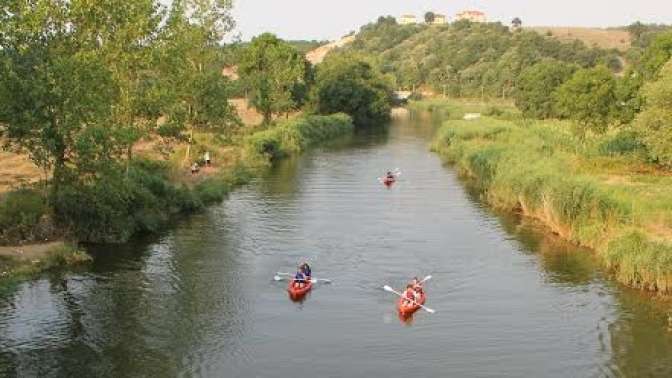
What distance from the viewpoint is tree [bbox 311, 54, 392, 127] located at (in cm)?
12131

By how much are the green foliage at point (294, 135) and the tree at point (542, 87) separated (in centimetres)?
2676

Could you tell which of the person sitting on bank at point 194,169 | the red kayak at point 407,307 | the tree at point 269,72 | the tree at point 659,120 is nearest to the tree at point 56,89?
the red kayak at point 407,307

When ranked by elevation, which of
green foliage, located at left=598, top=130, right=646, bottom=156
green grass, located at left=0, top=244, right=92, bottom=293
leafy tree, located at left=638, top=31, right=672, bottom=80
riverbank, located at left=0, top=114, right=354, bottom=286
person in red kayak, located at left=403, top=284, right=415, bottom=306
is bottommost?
person in red kayak, located at left=403, top=284, right=415, bottom=306

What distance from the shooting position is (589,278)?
36.3 metres

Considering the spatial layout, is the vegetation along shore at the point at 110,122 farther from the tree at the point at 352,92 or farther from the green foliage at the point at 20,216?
the tree at the point at 352,92

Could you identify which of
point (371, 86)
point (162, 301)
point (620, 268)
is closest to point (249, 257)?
point (162, 301)

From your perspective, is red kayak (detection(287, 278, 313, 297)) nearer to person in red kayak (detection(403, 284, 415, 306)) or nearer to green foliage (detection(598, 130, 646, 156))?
person in red kayak (detection(403, 284, 415, 306))

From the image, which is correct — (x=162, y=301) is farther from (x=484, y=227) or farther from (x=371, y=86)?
(x=371, y=86)

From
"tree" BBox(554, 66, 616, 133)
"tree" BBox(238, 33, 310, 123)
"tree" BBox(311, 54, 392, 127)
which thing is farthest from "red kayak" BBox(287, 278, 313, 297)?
"tree" BBox(311, 54, 392, 127)

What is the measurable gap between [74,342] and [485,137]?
5552 centimetres

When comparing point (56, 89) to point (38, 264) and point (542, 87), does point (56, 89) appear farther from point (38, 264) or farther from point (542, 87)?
point (542, 87)

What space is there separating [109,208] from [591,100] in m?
44.4

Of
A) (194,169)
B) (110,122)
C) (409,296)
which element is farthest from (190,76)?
(409,296)

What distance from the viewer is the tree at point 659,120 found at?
139 feet
